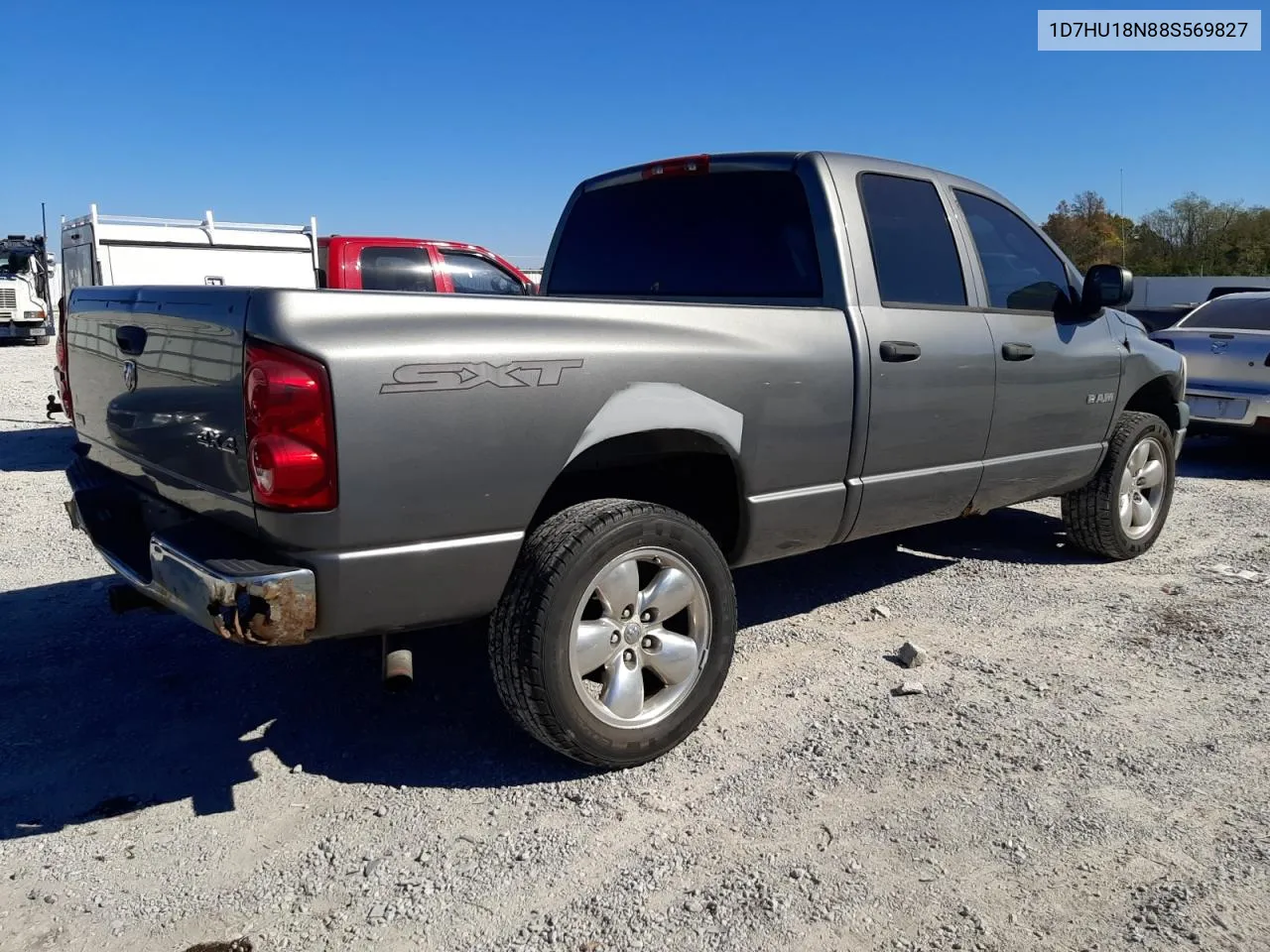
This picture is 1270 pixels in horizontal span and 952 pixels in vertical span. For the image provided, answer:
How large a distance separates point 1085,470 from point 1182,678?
4.86 feet

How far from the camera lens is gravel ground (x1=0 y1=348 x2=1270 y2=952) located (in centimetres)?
250

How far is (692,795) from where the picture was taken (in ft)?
10.1

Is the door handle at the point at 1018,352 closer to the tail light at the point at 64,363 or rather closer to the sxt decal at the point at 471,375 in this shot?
the sxt decal at the point at 471,375

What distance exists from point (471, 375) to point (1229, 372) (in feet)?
25.9

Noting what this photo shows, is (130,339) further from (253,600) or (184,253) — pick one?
(184,253)

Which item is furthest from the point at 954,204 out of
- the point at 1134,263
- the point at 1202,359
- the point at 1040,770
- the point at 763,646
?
the point at 1134,263

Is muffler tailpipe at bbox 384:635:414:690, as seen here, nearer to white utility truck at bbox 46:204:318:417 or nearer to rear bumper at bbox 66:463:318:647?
rear bumper at bbox 66:463:318:647

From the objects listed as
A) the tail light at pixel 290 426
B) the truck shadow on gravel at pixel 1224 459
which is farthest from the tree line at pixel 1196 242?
the tail light at pixel 290 426

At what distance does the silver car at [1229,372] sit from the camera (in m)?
8.27

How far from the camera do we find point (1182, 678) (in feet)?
13.0

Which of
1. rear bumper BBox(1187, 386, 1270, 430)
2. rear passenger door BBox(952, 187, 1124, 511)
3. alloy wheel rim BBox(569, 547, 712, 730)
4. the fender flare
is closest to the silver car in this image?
rear bumper BBox(1187, 386, 1270, 430)

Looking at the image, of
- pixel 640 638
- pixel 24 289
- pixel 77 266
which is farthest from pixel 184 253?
pixel 24 289

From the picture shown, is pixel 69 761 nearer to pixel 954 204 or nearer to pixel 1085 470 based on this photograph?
pixel 954 204

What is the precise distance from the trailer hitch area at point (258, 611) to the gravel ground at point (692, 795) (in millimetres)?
677
